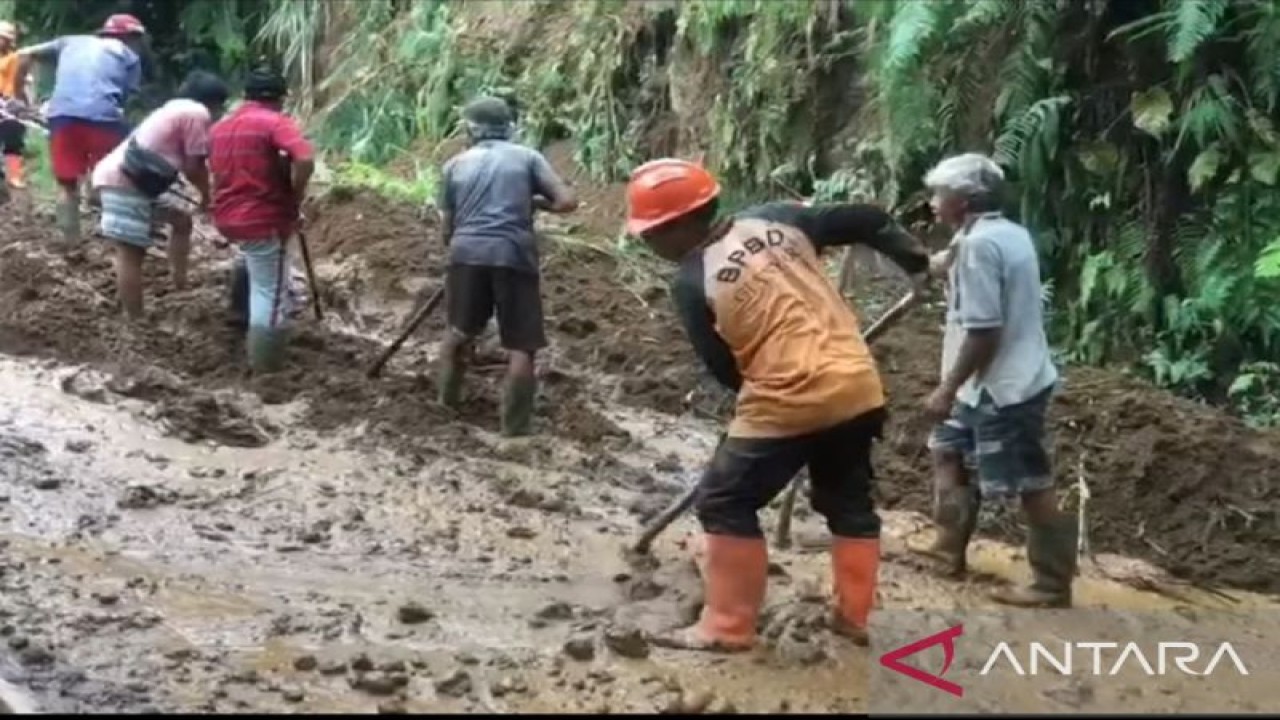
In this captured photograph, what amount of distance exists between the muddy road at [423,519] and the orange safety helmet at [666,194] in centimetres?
137

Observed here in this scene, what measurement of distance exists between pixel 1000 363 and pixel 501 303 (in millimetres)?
3055

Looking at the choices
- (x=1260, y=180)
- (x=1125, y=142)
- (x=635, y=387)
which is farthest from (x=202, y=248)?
(x=1260, y=180)

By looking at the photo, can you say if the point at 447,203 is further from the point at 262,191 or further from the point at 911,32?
the point at 911,32

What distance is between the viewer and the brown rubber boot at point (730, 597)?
568 centimetres

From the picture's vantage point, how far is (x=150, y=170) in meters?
9.66

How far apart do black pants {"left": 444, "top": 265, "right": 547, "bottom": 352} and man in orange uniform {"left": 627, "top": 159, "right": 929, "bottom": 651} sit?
2833 millimetres

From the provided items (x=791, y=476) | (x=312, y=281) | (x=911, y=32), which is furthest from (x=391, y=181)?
(x=791, y=476)

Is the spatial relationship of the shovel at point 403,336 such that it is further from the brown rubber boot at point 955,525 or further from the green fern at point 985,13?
the green fern at point 985,13

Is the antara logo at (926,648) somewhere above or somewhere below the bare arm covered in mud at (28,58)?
below

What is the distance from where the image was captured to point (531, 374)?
28.2ft

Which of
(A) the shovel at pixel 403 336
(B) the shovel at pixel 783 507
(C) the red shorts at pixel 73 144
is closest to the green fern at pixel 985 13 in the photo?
(A) the shovel at pixel 403 336

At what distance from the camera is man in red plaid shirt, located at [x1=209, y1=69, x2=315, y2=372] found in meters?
8.97

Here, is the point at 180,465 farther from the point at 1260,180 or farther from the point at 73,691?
the point at 1260,180

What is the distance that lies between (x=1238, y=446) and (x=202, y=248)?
7.39 m
